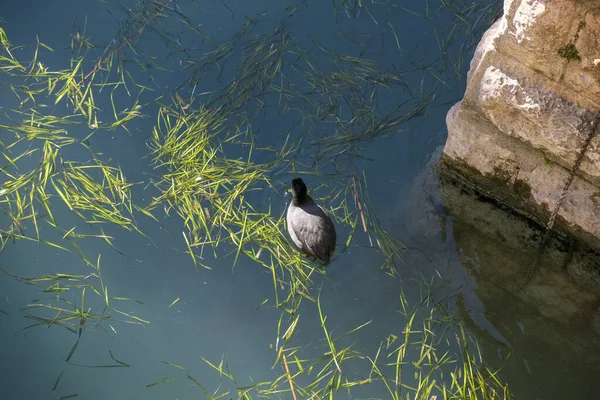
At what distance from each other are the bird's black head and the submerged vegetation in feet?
0.98

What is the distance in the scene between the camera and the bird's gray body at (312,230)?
12.5 feet

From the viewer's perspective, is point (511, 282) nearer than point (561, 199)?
No

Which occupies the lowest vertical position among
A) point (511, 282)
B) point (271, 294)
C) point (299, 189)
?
point (271, 294)

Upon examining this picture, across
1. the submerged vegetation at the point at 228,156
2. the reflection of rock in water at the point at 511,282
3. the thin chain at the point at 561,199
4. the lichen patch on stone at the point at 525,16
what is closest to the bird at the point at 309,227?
the submerged vegetation at the point at 228,156

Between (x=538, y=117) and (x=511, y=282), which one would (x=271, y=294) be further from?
(x=538, y=117)

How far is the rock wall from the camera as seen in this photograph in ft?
9.68

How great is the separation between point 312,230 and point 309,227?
0.03 m

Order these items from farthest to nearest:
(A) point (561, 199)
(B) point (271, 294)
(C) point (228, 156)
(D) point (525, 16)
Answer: (C) point (228, 156)
(B) point (271, 294)
(A) point (561, 199)
(D) point (525, 16)

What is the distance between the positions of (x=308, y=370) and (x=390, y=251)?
3.12 feet

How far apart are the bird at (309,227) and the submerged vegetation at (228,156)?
0.48ft

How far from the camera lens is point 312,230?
3811mm

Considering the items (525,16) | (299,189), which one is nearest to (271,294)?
(299,189)

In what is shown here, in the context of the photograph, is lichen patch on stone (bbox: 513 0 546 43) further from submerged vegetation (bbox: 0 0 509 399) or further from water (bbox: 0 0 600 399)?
submerged vegetation (bbox: 0 0 509 399)

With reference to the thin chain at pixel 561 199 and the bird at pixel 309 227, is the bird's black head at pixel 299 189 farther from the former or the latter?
the thin chain at pixel 561 199
